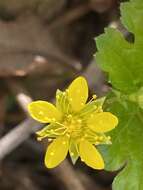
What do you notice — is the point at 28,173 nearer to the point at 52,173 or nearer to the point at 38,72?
the point at 52,173

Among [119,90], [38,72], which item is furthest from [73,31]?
[119,90]

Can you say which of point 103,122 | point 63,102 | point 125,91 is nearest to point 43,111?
point 63,102

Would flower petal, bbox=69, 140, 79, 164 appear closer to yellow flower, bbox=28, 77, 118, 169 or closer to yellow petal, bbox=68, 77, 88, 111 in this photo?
yellow flower, bbox=28, 77, 118, 169

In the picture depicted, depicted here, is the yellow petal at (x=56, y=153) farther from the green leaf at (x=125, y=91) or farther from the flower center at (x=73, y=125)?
the green leaf at (x=125, y=91)

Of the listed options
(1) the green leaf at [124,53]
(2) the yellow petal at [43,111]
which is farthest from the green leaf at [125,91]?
(2) the yellow petal at [43,111]

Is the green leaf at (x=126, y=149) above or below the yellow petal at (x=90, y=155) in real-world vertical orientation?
below

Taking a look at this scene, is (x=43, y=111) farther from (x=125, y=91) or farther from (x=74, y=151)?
(x=125, y=91)
